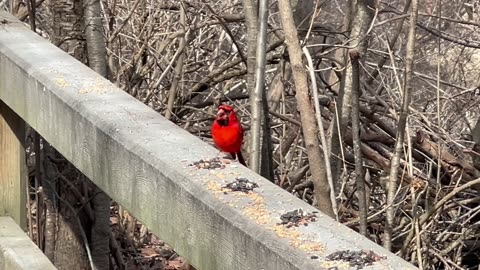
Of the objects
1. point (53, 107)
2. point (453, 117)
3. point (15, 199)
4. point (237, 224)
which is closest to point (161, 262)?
point (453, 117)

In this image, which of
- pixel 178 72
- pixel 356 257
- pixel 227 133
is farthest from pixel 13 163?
pixel 178 72

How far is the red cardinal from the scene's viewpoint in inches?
122

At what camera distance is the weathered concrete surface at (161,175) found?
121cm

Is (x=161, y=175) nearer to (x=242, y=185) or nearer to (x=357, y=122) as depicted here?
(x=242, y=185)

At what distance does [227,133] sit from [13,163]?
90cm

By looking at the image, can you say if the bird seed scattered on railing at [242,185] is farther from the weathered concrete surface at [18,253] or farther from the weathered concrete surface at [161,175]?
A: the weathered concrete surface at [18,253]

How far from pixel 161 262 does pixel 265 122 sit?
214 centimetres

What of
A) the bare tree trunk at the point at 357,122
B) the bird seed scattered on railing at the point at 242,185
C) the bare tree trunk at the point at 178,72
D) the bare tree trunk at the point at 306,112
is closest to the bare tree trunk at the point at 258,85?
the bare tree trunk at the point at 306,112

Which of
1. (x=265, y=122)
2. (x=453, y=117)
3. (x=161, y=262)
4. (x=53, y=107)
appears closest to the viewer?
(x=53, y=107)

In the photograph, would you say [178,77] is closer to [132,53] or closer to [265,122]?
[132,53]

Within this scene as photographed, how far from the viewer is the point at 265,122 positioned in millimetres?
3541

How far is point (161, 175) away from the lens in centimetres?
150

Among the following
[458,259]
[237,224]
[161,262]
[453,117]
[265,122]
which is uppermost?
[237,224]

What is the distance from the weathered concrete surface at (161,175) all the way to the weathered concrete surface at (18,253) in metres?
0.30
